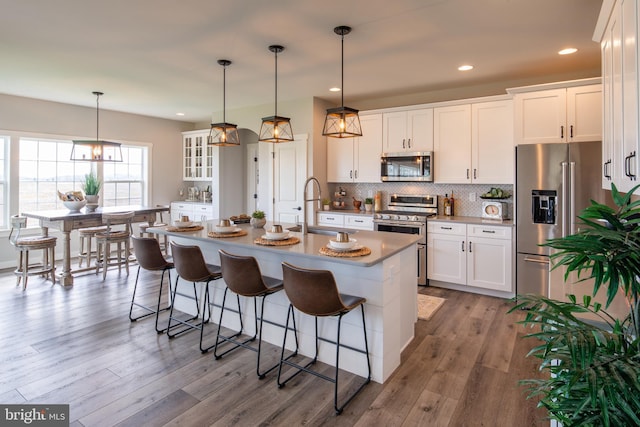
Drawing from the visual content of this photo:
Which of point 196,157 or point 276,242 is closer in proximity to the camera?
point 276,242

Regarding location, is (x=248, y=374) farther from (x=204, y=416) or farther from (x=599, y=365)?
(x=599, y=365)

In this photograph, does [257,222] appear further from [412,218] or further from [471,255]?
[471,255]

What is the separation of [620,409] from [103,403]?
274cm

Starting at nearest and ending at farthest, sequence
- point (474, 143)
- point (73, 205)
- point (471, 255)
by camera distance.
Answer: point (471, 255)
point (474, 143)
point (73, 205)

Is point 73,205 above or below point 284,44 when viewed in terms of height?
below

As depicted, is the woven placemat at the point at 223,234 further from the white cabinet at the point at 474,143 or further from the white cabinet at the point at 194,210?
the white cabinet at the point at 194,210

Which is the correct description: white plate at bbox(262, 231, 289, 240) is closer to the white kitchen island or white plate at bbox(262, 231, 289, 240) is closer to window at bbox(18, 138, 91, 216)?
the white kitchen island

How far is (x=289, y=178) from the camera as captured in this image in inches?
244

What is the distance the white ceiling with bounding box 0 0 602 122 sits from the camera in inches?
115

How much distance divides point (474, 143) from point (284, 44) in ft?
9.33

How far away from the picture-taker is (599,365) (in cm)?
102

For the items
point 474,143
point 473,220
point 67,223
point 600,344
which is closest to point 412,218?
point 473,220

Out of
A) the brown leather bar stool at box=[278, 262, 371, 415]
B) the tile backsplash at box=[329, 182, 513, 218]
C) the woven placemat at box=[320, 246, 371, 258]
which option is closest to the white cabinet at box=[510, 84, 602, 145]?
the tile backsplash at box=[329, 182, 513, 218]

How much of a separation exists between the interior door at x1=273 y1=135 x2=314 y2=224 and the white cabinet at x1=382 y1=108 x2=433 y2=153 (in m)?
1.32
